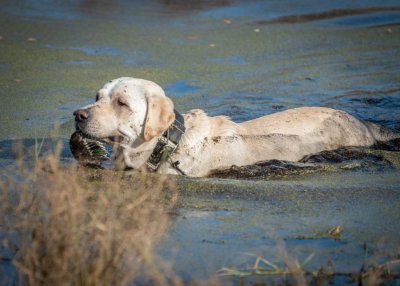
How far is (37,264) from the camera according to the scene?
364 cm

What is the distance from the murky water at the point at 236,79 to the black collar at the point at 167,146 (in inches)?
22.2

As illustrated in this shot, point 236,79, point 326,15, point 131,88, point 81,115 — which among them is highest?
point 131,88

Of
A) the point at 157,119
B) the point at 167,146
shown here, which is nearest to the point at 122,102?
the point at 157,119

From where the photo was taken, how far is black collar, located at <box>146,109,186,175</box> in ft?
20.5

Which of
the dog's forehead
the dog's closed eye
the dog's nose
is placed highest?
the dog's forehead

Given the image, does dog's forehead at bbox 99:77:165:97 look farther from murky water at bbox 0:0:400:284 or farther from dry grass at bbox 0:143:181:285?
dry grass at bbox 0:143:181:285

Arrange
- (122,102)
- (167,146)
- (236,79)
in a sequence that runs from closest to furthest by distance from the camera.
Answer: (122,102)
(167,146)
(236,79)

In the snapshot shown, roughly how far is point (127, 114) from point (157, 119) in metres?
0.29

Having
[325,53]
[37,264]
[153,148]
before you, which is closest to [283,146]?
[153,148]

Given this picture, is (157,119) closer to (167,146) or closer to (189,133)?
(167,146)

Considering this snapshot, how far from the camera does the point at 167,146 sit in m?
6.27

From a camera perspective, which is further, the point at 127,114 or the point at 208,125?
the point at 208,125

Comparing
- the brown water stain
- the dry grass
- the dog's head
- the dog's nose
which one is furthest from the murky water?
the dog's nose

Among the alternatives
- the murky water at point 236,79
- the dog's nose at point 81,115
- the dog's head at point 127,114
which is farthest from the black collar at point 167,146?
the dog's nose at point 81,115
